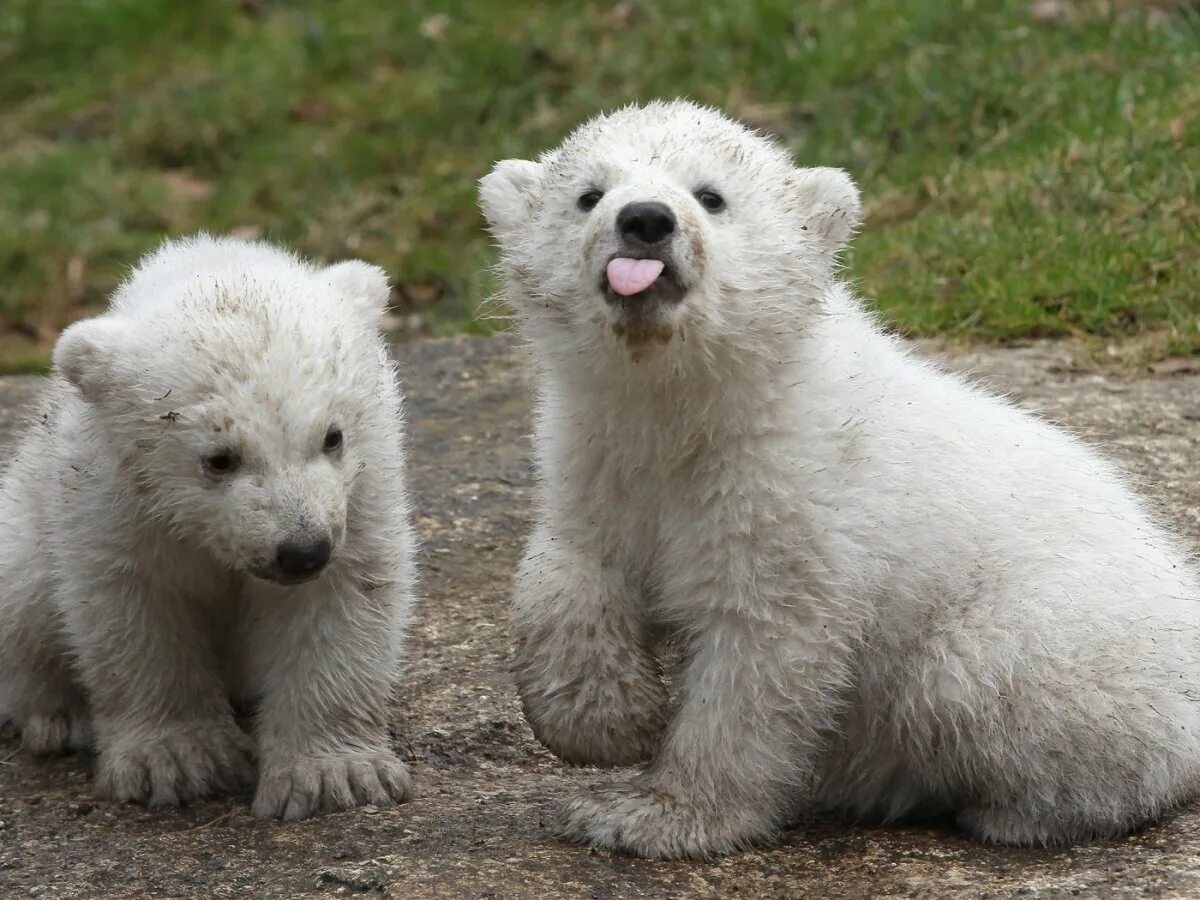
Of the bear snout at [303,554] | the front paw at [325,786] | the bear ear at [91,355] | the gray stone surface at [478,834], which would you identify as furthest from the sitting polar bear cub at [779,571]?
the bear ear at [91,355]

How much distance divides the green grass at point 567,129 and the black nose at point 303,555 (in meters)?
3.96

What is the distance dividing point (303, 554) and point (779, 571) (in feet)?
3.72

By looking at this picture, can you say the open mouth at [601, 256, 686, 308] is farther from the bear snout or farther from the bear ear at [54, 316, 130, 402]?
the bear ear at [54, 316, 130, 402]

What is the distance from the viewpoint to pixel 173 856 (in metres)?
4.60

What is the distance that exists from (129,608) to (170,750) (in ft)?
1.34

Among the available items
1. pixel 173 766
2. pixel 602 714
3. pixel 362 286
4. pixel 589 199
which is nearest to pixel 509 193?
pixel 589 199

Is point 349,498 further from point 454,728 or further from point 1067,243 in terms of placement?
point 1067,243

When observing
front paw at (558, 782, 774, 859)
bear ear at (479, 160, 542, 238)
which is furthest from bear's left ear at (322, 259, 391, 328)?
front paw at (558, 782, 774, 859)

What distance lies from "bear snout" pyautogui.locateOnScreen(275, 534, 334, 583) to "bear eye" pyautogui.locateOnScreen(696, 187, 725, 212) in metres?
1.20

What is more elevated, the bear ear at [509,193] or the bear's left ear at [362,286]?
the bear ear at [509,193]

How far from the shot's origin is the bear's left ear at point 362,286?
16.6 ft

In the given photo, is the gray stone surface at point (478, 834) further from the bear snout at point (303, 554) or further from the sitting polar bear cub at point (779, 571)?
the bear snout at point (303, 554)

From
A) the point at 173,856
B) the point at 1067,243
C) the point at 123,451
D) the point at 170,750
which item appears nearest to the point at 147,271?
the point at 123,451

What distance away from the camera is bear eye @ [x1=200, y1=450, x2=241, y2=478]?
4.52m
